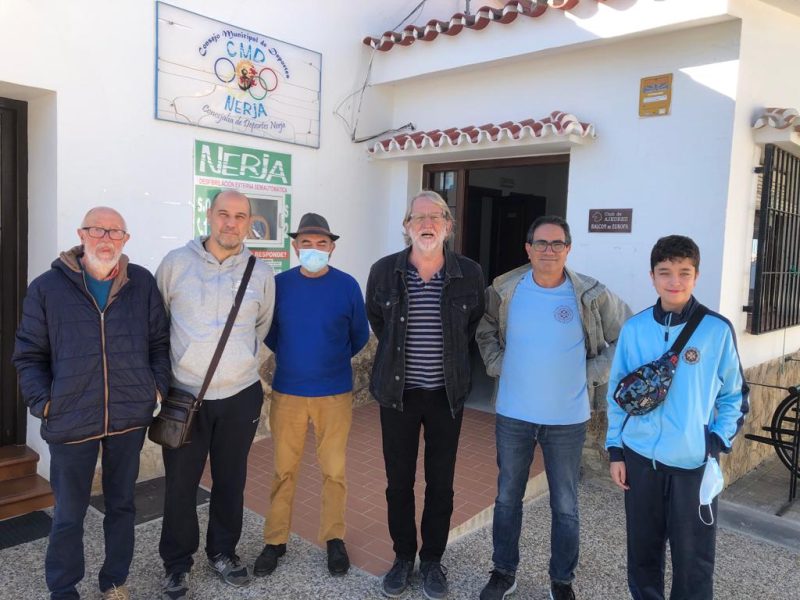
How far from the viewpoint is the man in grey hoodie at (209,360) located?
3.02m

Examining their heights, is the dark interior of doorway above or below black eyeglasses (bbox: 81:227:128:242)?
above

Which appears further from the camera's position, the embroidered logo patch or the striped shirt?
the striped shirt

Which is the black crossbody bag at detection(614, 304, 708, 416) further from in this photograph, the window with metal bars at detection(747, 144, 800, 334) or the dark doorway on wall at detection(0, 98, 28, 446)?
the dark doorway on wall at detection(0, 98, 28, 446)

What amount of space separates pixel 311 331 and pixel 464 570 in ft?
Result: 5.39

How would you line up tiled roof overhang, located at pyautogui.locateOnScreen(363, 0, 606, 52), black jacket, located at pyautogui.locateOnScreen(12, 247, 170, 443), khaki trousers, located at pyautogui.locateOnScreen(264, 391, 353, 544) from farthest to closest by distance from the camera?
1. tiled roof overhang, located at pyautogui.locateOnScreen(363, 0, 606, 52)
2. khaki trousers, located at pyautogui.locateOnScreen(264, 391, 353, 544)
3. black jacket, located at pyautogui.locateOnScreen(12, 247, 170, 443)

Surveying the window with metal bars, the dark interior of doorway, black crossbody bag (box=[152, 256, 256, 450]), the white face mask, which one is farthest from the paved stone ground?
the dark interior of doorway

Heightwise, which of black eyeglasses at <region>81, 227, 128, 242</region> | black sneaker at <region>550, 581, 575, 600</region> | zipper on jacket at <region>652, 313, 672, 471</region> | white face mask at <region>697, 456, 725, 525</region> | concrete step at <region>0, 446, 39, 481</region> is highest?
black eyeglasses at <region>81, 227, 128, 242</region>

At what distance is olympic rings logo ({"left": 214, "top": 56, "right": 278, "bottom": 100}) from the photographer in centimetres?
516

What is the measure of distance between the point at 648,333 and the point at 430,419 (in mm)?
1093

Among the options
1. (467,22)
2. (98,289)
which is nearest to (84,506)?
(98,289)

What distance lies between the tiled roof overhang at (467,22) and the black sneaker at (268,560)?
15.1 feet

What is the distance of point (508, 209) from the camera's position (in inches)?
375

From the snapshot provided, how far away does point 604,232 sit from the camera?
5277 millimetres

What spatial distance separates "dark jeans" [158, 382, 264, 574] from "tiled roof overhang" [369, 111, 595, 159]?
3.31 meters
